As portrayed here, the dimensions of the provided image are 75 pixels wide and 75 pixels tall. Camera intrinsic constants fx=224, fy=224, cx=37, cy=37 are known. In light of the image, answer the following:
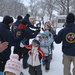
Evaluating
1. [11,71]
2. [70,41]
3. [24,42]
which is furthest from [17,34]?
[11,71]

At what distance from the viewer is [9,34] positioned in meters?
4.57

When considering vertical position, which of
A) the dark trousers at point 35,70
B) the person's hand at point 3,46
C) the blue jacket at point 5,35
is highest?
the blue jacket at point 5,35

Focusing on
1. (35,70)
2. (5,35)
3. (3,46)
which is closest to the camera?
(3,46)

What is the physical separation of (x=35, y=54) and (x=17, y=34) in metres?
1.02

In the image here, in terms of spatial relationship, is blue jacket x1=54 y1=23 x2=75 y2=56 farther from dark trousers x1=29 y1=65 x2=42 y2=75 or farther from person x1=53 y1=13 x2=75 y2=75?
dark trousers x1=29 y1=65 x2=42 y2=75

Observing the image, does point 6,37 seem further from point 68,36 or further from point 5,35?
point 68,36

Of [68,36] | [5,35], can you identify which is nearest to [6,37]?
[5,35]

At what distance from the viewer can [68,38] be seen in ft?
15.5

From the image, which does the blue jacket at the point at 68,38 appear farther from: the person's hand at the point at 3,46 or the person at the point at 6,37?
the person's hand at the point at 3,46

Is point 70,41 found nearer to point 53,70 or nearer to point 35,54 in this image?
point 35,54

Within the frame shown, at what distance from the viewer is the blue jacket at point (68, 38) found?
15.5ft

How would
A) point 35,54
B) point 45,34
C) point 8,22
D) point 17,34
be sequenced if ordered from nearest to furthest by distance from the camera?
1. point 8,22
2. point 35,54
3. point 17,34
4. point 45,34

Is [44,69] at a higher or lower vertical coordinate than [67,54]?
lower

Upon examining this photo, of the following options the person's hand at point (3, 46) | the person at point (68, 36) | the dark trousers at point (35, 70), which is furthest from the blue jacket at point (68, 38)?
the person's hand at point (3, 46)
